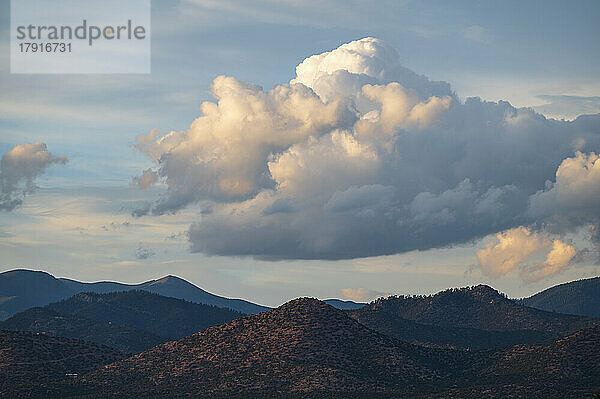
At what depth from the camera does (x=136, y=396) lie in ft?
647

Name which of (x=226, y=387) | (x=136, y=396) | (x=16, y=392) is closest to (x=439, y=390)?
(x=226, y=387)

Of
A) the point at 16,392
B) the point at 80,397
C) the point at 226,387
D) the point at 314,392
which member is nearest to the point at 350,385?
the point at 314,392

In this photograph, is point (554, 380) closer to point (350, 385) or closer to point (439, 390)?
point (439, 390)

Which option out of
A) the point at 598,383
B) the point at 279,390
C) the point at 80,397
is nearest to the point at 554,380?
the point at 598,383

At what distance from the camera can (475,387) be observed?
186000 mm

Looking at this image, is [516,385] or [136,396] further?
[136,396]

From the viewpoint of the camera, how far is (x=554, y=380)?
195750 millimetres

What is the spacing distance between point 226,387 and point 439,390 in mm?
46551

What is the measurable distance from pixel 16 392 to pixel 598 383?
128168 millimetres

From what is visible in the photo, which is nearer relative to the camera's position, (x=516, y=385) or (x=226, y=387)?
(x=516, y=385)

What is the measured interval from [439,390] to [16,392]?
93397 mm

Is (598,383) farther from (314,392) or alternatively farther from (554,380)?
(314,392)

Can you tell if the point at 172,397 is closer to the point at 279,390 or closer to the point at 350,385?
the point at 279,390

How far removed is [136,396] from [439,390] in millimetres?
66241
